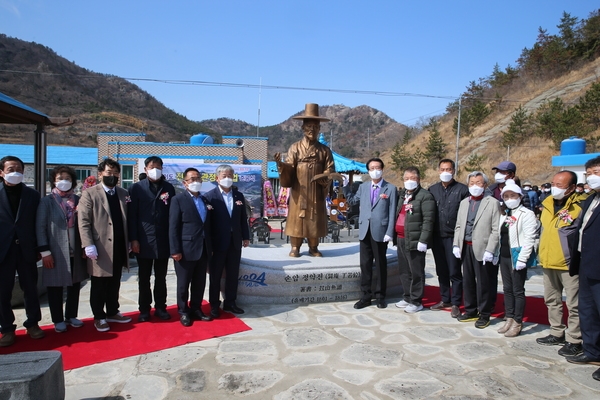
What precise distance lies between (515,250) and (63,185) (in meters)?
5.08

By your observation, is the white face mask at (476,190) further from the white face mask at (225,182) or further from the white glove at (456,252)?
the white face mask at (225,182)

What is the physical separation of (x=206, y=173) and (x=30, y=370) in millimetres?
13866

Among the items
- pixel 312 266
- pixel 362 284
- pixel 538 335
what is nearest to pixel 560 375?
pixel 538 335

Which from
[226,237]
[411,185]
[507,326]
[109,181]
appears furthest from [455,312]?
[109,181]

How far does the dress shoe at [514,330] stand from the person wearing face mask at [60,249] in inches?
189

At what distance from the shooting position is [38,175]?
724 centimetres

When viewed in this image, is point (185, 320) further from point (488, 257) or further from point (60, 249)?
point (488, 257)

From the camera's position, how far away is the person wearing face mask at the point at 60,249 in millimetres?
4297

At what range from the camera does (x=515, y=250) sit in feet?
15.0

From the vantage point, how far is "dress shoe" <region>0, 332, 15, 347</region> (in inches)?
161

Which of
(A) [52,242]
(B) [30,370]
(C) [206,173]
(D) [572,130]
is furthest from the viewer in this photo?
(D) [572,130]

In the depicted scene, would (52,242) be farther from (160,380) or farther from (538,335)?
(538,335)

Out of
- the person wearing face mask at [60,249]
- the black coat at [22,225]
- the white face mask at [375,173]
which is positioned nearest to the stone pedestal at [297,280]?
the white face mask at [375,173]

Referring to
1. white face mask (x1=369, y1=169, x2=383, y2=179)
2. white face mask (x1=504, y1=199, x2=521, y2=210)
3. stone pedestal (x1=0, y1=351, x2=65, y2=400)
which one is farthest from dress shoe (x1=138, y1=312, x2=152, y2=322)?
white face mask (x1=504, y1=199, x2=521, y2=210)
